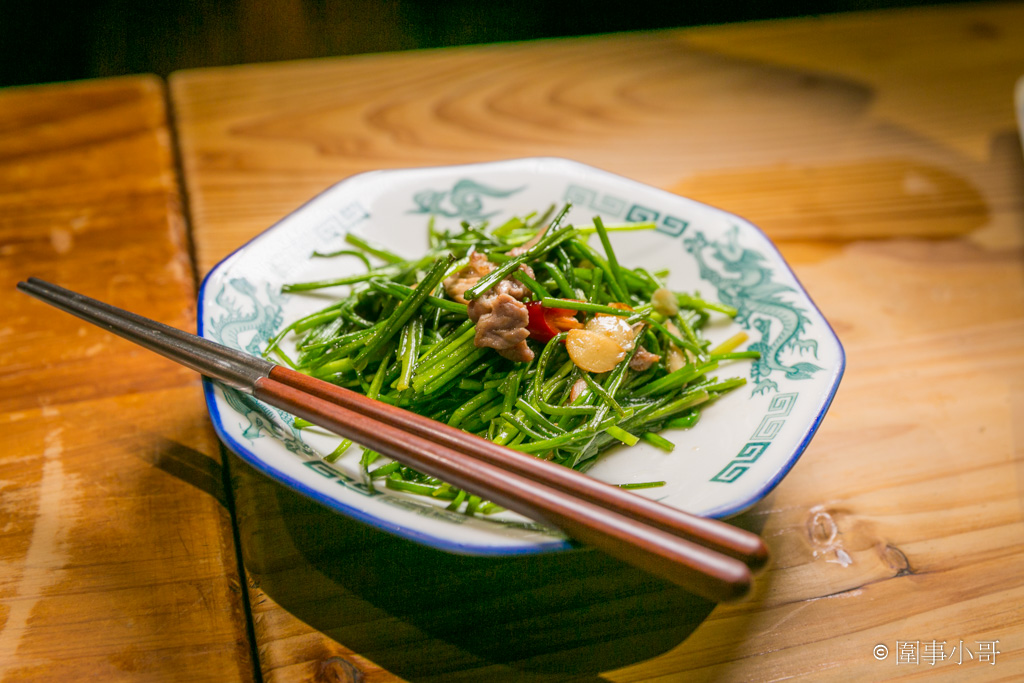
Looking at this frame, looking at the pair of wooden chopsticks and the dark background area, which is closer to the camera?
the pair of wooden chopsticks

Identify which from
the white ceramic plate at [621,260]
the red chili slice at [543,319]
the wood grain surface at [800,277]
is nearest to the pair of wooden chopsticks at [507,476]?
the white ceramic plate at [621,260]

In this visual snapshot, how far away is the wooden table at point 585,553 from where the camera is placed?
4.22ft

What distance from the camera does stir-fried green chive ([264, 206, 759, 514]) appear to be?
4.80 ft

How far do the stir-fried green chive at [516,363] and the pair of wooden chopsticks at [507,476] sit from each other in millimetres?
176

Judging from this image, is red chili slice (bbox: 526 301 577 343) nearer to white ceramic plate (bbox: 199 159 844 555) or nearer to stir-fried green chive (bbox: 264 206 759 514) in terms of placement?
stir-fried green chive (bbox: 264 206 759 514)

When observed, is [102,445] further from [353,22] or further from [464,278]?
[353,22]

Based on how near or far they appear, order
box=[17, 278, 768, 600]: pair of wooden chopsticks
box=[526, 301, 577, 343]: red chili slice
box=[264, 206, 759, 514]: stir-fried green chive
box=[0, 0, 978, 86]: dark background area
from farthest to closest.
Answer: box=[0, 0, 978, 86]: dark background area
box=[526, 301, 577, 343]: red chili slice
box=[264, 206, 759, 514]: stir-fried green chive
box=[17, 278, 768, 600]: pair of wooden chopsticks

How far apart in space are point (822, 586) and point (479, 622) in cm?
69

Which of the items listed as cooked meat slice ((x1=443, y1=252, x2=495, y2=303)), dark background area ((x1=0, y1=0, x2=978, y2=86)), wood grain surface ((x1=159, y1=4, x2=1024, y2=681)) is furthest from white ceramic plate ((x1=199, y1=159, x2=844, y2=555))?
dark background area ((x1=0, y1=0, x2=978, y2=86))

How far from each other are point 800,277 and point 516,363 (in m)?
1.16

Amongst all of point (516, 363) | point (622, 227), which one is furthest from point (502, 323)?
point (622, 227)

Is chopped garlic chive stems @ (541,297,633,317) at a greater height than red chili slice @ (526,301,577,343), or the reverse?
chopped garlic chive stems @ (541,297,633,317)

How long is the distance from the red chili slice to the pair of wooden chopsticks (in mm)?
438

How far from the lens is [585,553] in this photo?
4.63 feet
